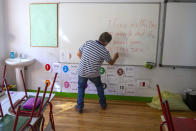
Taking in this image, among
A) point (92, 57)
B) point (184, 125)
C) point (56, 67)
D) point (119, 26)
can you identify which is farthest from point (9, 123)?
point (119, 26)

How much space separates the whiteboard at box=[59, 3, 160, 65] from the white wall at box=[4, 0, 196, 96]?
1.04ft

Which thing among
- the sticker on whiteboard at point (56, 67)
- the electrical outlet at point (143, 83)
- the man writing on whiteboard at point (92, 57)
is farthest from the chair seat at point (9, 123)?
the electrical outlet at point (143, 83)

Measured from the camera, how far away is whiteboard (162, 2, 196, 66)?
2.89 meters

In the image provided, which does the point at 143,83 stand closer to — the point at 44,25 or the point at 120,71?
the point at 120,71

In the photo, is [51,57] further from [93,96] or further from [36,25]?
[93,96]

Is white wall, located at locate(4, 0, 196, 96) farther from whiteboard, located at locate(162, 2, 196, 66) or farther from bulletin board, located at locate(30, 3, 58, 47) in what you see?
whiteboard, located at locate(162, 2, 196, 66)

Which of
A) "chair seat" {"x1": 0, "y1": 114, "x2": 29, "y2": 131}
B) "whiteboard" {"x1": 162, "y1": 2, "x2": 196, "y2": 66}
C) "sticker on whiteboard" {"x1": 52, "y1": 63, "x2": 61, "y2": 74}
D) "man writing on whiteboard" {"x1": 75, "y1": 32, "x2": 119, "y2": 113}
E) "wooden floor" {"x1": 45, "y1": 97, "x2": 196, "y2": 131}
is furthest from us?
"sticker on whiteboard" {"x1": 52, "y1": 63, "x2": 61, "y2": 74}

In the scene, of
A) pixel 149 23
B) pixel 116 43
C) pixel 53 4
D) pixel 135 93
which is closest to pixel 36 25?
pixel 53 4

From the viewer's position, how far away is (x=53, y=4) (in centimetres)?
311

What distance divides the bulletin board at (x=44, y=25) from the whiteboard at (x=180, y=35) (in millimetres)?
2049

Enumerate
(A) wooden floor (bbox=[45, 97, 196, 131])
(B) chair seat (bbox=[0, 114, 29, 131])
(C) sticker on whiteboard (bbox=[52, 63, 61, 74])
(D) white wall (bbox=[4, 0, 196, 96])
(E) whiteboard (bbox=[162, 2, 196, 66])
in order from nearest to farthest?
(B) chair seat (bbox=[0, 114, 29, 131]), (A) wooden floor (bbox=[45, 97, 196, 131]), (E) whiteboard (bbox=[162, 2, 196, 66]), (D) white wall (bbox=[4, 0, 196, 96]), (C) sticker on whiteboard (bbox=[52, 63, 61, 74])

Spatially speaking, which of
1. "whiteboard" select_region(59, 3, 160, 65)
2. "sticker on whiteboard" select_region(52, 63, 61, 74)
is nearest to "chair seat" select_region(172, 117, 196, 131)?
"whiteboard" select_region(59, 3, 160, 65)

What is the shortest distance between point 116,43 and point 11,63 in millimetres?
1908

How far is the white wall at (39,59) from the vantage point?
10.3ft
